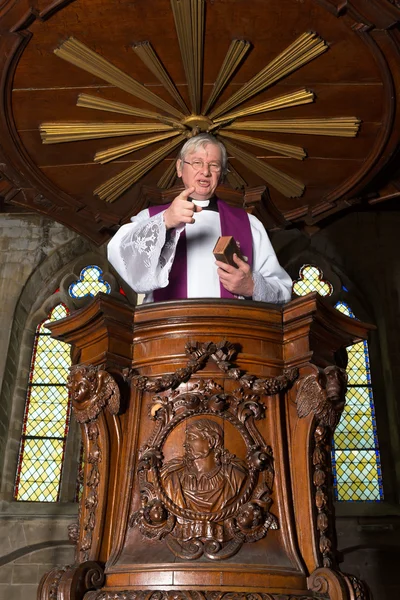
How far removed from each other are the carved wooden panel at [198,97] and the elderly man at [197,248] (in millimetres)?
1514

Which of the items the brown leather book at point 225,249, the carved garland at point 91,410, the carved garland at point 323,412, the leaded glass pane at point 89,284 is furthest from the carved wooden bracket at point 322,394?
the leaded glass pane at point 89,284

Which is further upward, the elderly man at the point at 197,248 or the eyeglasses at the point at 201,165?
the eyeglasses at the point at 201,165

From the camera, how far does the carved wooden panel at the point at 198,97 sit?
431 centimetres

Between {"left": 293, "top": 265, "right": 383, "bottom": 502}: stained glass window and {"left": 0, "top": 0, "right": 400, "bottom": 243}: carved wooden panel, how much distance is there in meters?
3.79

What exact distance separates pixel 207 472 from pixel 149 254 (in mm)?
988

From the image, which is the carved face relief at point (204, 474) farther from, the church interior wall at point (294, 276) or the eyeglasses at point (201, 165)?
the church interior wall at point (294, 276)

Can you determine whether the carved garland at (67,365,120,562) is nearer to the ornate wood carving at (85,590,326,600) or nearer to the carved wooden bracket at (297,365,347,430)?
the ornate wood carving at (85,590,326,600)

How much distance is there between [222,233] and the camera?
3.19 meters

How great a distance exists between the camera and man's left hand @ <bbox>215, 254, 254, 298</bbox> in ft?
8.70

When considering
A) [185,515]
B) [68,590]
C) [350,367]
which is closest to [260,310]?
[185,515]

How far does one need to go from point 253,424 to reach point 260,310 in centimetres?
40

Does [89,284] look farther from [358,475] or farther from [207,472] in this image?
[207,472]

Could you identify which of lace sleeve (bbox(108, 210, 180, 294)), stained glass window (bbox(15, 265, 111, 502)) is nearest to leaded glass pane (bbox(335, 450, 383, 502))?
stained glass window (bbox(15, 265, 111, 502))

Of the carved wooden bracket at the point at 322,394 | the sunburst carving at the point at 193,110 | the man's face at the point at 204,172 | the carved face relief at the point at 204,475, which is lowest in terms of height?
the carved face relief at the point at 204,475
